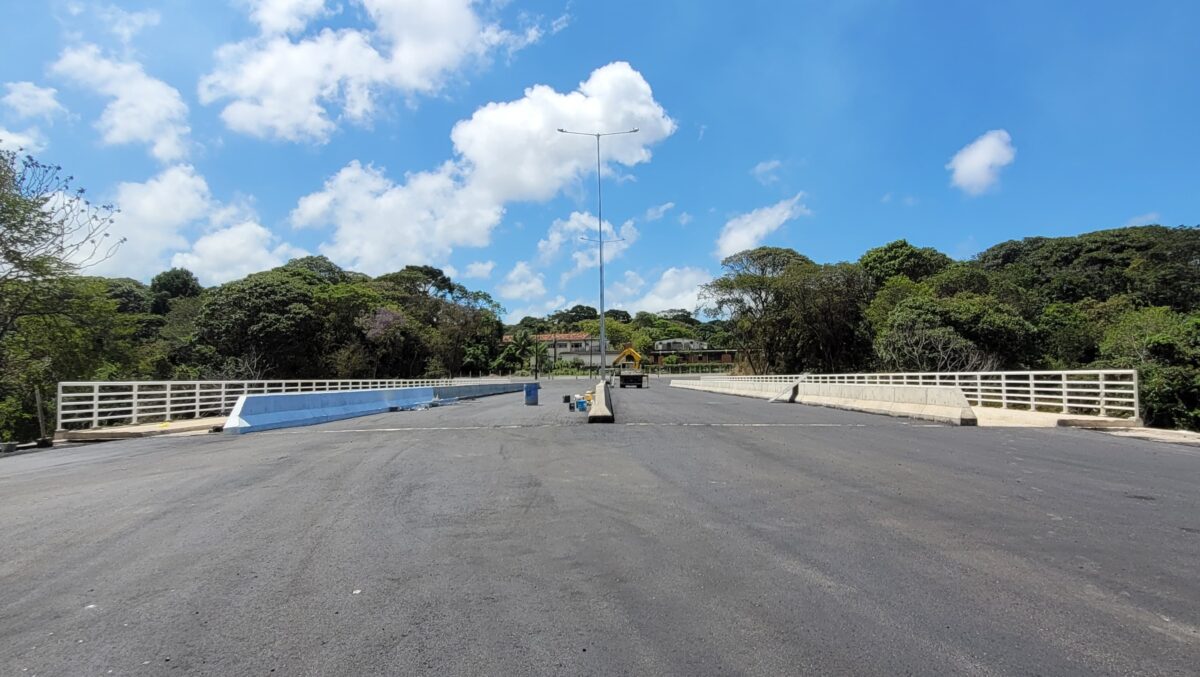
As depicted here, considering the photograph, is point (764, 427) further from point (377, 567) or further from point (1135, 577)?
point (377, 567)

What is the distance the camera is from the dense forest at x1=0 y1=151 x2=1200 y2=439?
2412 cm

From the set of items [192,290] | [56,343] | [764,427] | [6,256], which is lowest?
[764,427]

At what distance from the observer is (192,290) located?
9981 cm

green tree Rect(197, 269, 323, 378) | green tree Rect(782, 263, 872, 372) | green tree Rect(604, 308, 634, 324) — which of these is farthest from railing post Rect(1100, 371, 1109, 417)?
green tree Rect(604, 308, 634, 324)

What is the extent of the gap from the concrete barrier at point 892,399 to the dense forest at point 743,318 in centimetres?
429

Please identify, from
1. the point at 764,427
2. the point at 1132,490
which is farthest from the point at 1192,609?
the point at 764,427

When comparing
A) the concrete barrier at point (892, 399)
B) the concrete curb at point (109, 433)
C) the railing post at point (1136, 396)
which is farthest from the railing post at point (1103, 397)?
the concrete curb at point (109, 433)

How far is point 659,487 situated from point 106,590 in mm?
5364

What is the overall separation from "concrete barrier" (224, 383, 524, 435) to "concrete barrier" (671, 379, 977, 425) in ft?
57.2

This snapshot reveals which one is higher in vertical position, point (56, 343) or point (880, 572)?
point (56, 343)

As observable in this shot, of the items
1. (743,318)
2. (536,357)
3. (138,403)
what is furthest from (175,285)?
(138,403)

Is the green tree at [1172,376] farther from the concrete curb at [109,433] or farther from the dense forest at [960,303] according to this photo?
the concrete curb at [109,433]

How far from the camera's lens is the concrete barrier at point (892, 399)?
1845 centimetres

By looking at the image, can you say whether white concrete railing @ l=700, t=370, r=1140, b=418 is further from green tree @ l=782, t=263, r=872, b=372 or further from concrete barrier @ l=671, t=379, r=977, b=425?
green tree @ l=782, t=263, r=872, b=372
